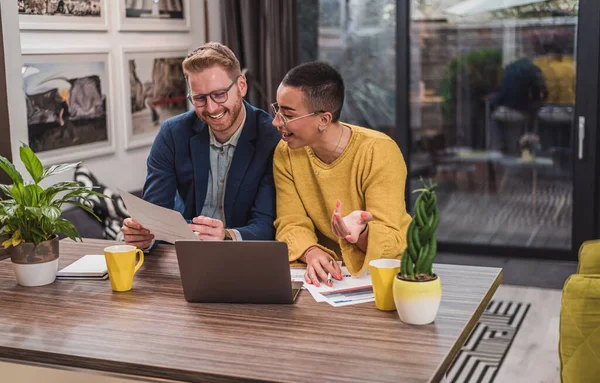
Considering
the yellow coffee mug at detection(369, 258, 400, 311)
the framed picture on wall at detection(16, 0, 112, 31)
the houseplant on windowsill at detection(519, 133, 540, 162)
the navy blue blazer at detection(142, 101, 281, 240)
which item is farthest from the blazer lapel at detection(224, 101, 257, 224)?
the houseplant on windowsill at detection(519, 133, 540, 162)

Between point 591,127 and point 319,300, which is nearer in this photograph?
point 319,300

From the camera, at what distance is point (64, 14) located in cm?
409

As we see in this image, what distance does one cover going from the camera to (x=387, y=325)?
1.82m

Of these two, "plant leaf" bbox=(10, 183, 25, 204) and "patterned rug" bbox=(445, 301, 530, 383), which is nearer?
"plant leaf" bbox=(10, 183, 25, 204)

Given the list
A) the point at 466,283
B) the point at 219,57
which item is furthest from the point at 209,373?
the point at 219,57

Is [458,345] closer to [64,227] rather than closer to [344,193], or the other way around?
[344,193]

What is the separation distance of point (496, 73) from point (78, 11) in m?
2.94

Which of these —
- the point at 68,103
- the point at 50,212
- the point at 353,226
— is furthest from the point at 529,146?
the point at 50,212

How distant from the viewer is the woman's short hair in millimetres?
2492

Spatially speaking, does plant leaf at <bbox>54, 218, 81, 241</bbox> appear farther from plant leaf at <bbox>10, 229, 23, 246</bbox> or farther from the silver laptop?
the silver laptop

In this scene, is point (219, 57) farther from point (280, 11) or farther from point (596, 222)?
point (596, 222)

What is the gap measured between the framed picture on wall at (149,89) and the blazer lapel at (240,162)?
202 cm

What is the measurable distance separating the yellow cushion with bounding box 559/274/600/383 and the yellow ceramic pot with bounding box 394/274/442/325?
455mm

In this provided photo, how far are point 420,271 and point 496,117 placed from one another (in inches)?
163
